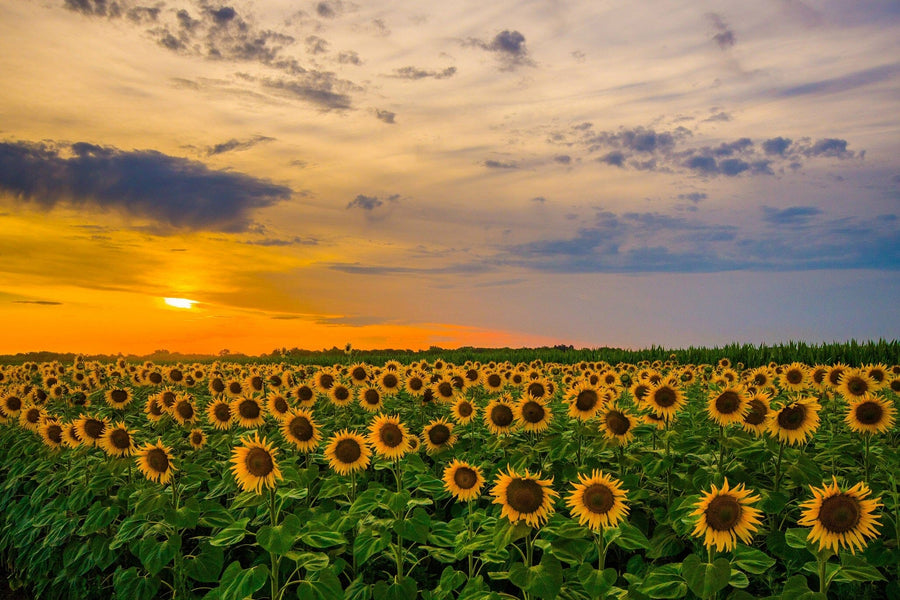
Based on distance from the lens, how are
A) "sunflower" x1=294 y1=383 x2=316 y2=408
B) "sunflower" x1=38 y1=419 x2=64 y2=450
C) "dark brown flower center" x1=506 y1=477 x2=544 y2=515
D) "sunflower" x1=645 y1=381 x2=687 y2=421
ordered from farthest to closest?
1. "sunflower" x1=294 y1=383 x2=316 y2=408
2. "sunflower" x1=38 y1=419 x2=64 y2=450
3. "sunflower" x1=645 y1=381 x2=687 y2=421
4. "dark brown flower center" x1=506 y1=477 x2=544 y2=515

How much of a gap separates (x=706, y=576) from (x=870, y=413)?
3861 millimetres

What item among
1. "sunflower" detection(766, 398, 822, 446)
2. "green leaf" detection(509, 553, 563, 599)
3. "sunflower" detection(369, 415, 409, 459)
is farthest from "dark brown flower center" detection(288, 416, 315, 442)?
"sunflower" detection(766, 398, 822, 446)

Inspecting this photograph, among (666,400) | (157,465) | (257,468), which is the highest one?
(666,400)

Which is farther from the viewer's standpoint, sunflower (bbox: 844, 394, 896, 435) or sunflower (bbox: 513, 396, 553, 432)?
sunflower (bbox: 513, 396, 553, 432)

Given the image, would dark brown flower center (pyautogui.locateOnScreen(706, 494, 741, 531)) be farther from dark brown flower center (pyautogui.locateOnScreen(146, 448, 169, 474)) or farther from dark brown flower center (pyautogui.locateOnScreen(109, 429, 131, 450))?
dark brown flower center (pyautogui.locateOnScreen(109, 429, 131, 450))

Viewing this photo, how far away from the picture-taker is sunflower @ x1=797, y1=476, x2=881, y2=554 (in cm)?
444

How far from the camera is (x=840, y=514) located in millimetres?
4457

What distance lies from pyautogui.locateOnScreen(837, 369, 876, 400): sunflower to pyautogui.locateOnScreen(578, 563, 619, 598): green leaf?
5.62 meters

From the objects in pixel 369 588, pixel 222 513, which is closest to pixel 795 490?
pixel 369 588

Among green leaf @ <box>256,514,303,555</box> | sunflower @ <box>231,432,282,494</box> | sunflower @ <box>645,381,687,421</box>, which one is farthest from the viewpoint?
sunflower @ <box>645,381,687,421</box>

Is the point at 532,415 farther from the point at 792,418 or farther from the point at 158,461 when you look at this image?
the point at 158,461

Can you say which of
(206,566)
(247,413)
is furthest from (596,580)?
(247,413)

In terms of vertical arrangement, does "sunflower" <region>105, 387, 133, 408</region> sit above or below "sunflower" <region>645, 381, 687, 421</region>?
below

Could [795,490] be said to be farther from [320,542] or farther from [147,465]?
Answer: [147,465]
